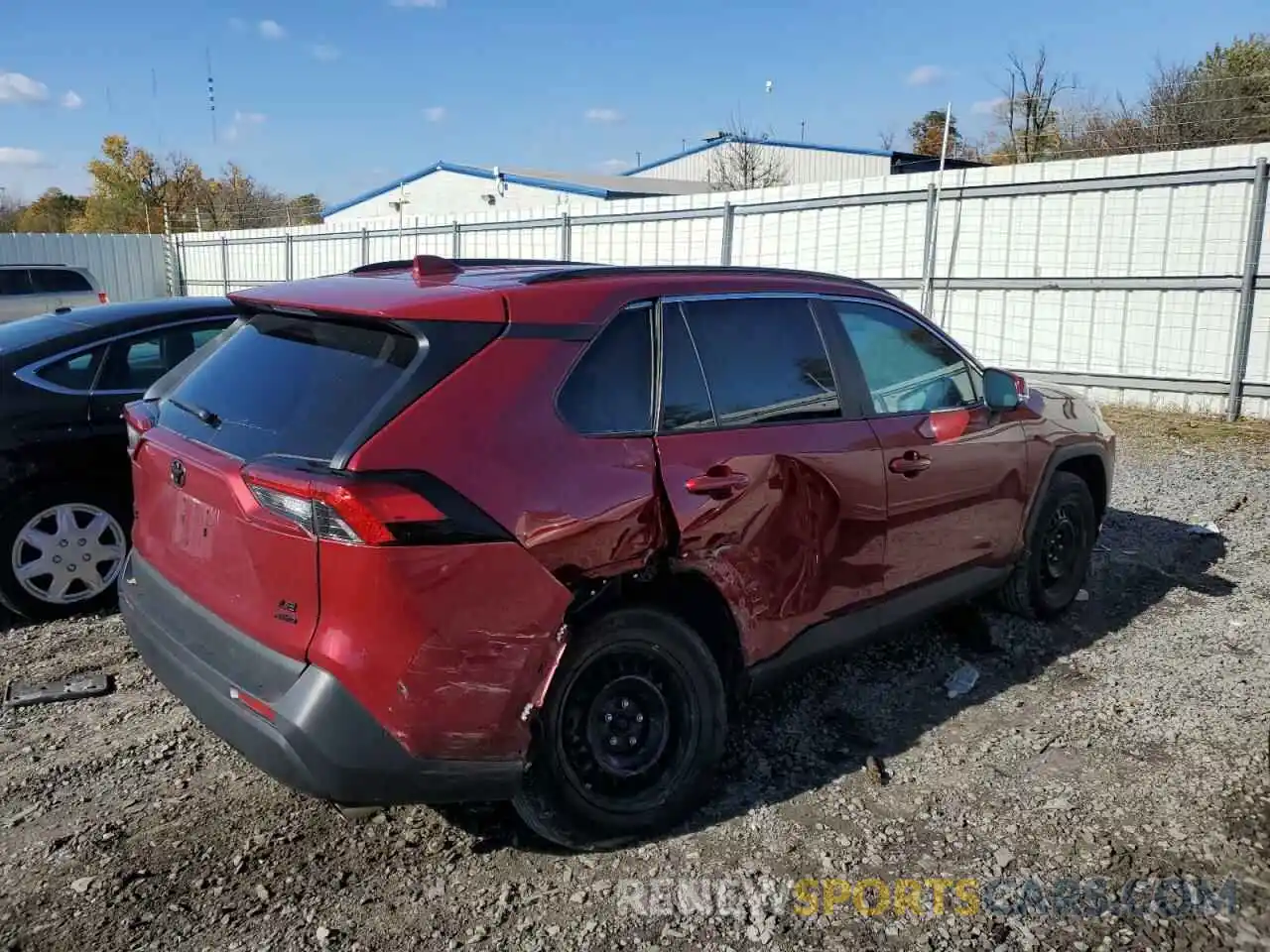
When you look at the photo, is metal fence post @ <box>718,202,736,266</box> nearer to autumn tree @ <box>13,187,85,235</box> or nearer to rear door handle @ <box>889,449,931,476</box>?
rear door handle @ <box>889,449,931,476</box>

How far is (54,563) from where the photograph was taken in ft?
15.7

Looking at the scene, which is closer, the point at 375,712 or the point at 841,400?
the point at 375,712

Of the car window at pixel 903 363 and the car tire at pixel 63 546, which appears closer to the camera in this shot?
the car window at pixel 903 363

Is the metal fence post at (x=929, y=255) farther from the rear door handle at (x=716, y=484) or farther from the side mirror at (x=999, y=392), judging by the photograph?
the rear door handle at (x=716, y=484)

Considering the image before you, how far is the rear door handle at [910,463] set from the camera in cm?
382

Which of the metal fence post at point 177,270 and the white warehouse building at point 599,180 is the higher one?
the white warehouse building at point 599,180

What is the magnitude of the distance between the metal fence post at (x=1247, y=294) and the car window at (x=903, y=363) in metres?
7.82

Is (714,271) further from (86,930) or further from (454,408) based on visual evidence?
(86,930)

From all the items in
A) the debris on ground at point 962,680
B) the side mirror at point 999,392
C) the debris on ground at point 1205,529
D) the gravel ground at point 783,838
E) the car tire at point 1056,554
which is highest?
the side mirror at point 999,392

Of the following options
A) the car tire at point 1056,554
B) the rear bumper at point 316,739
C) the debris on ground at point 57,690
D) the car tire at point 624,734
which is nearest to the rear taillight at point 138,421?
the rear bumper at point 316,739

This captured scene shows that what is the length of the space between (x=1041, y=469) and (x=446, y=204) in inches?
1457

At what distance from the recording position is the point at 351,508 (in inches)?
95.4

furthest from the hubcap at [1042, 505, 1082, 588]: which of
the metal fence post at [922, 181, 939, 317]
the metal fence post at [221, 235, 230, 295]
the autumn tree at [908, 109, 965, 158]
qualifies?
the autumn tree at [908, 109, 965, 158]

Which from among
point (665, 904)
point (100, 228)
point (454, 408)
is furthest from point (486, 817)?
point (100, 228)
